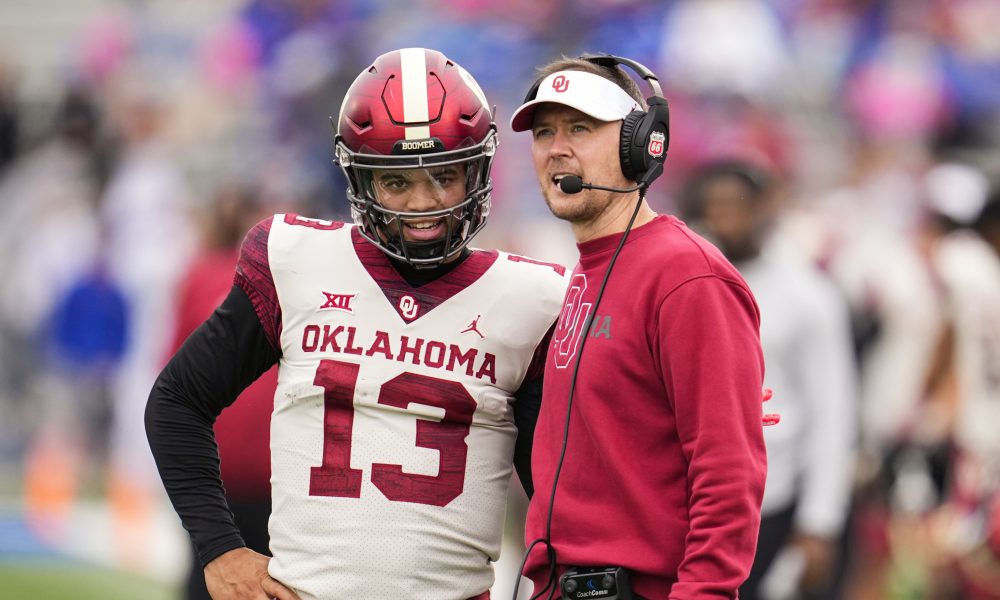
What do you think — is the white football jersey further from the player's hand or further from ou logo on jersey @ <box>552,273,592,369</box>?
ou logo on jersey @ <box>552,273,592,369</box>

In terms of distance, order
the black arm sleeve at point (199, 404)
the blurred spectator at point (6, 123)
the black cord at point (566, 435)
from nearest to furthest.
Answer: the black cord at point (566, 435)
the black arm sleeve at point (199, 404)
the blurred spectator at point (6, 123)

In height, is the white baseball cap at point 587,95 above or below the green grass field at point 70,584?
above

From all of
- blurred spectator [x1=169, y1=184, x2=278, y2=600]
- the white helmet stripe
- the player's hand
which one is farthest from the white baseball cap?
blurred spectator [x1=169, y1=184, x2=278, y2=600]

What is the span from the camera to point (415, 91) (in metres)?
3.57

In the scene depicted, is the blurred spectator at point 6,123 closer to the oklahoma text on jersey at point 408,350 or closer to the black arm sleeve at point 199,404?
the black arm sleeve at point 199,404

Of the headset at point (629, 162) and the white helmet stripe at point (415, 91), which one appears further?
the white helmet stripe at point (415, 91)

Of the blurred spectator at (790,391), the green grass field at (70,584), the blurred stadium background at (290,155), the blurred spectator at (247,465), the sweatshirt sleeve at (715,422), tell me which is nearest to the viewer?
the sweatshirt sleeve at (715,422)

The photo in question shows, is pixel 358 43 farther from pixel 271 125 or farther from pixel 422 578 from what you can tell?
pixel 422 578

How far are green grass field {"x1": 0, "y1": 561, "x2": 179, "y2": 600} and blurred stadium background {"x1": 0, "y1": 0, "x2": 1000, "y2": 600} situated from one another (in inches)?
1.1

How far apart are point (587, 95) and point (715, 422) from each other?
0.76 meters

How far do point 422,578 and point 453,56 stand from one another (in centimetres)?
931

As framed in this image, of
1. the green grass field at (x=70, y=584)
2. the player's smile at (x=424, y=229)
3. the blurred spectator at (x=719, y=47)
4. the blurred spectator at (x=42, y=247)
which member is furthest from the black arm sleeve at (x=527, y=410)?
the blurred spectator at (x=42, y=247)

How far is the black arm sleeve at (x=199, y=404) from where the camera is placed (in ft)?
11.7

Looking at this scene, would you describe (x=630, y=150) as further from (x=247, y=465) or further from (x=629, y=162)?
(x=247, y=465)
